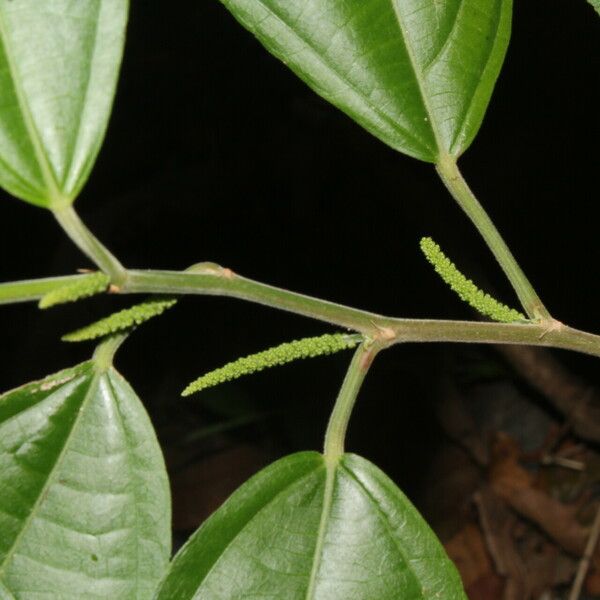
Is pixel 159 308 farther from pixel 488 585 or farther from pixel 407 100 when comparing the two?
pixel 488 585

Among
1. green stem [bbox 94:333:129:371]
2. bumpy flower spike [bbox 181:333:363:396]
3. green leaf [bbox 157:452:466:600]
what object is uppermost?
green stem [bbox 94:333:129:371]

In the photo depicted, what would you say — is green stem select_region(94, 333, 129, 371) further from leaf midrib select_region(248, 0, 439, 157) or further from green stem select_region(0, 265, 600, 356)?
leaf midrib select_region(248, 0, 439, 157)

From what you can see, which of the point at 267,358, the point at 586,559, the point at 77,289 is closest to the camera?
the point at 77,289

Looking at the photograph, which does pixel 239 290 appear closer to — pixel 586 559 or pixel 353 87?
pixel 353 87

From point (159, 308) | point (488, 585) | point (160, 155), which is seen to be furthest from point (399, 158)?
point (159, 308)

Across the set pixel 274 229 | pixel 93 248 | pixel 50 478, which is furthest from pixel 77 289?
pixel 274 229

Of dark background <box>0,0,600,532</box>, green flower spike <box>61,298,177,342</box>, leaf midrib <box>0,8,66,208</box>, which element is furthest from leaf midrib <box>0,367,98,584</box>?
dark background <box>0,0,600,532</box>
